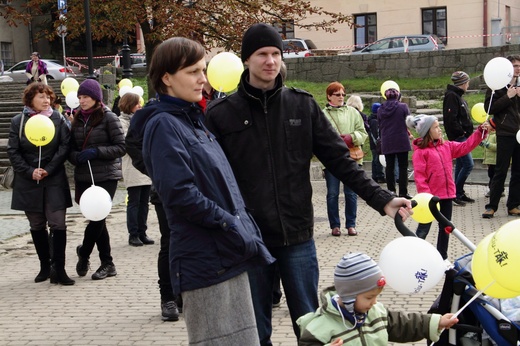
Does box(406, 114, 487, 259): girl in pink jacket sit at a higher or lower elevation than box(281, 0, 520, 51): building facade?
lower

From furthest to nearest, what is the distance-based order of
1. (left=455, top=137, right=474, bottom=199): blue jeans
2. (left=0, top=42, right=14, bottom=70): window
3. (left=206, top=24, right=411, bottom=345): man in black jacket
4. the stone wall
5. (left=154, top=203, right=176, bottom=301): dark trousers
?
(left=0, top=42, right=14, bottom=70): window < the stone wall < (left=455, top=137, right=474, bottom=199): blue jeans < (left=154, top=203, right=176, bottom=301): dark trousers < (left=206, top=24, right=411, bottom=345): man in black jacket

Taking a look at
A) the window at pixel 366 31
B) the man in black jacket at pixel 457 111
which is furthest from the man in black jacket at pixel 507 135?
the window at pixel 366 31

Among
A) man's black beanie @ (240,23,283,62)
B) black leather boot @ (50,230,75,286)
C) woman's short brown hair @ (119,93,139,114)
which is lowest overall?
black leather boot @ (50,230,75,286)

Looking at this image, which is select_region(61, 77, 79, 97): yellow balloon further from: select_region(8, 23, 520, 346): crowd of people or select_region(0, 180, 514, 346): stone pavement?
select_region(8, 23, 520, 346): crowd of people

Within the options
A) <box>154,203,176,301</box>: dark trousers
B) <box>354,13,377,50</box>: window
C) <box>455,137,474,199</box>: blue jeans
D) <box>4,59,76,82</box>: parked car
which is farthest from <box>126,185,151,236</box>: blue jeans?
<box>354,13,377,50</box>: window

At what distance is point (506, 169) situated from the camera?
11.6m

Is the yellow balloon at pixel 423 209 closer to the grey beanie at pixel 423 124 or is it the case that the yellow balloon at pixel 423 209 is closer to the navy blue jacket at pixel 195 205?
the navy blue jacket at pixel 195 205

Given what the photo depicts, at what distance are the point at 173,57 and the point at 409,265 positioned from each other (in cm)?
157

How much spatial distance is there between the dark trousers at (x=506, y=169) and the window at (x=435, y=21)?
103 ft

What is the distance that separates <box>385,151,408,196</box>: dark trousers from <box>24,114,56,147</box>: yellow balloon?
6.77 m

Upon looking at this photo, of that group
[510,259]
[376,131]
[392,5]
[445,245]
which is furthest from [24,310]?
[392,5]

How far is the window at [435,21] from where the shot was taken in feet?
138

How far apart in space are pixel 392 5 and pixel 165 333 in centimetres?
3836

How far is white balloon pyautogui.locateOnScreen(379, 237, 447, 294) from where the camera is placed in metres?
4.32
